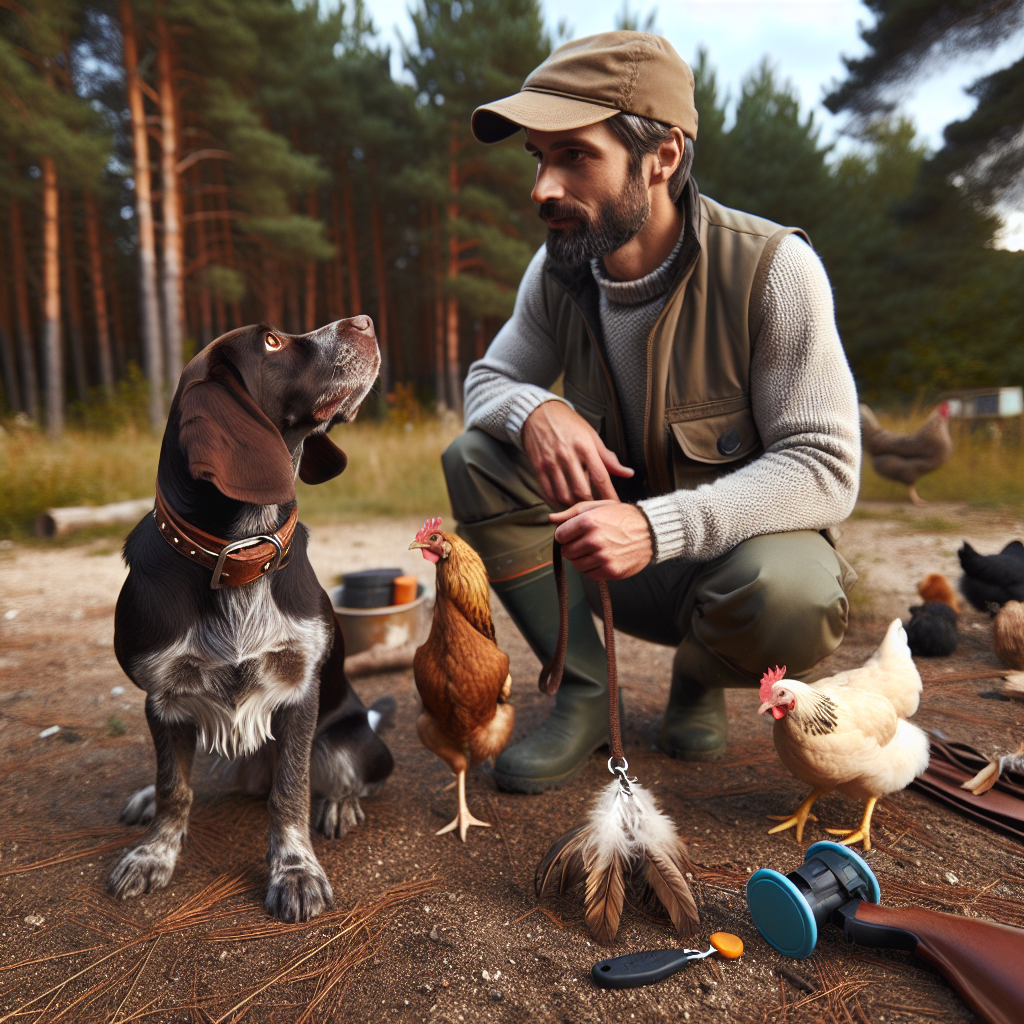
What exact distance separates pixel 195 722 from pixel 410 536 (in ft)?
16.4

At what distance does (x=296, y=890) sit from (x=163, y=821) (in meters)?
0.45

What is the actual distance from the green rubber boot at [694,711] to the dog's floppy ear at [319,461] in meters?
1.35

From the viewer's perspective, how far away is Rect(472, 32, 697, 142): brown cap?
215cm

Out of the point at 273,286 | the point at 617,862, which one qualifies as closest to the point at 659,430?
the point at 617,862

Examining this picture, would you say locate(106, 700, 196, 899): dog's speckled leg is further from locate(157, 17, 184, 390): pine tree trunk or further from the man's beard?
locate(157, 17, 184, 390): pine tree trunk

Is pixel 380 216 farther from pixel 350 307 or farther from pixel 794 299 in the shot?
pixel 794 299

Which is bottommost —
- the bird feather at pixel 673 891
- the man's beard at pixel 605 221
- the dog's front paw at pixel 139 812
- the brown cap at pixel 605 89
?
the dog's front paw at pixel 139 812

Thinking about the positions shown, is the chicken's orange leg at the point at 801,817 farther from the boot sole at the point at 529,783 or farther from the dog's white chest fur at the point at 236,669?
the dog's white chest fur at the point at 236,669

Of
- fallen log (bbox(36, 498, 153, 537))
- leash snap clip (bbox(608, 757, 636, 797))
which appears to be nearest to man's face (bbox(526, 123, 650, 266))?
leash snap clip (bbox(608, 757, 636, 797))

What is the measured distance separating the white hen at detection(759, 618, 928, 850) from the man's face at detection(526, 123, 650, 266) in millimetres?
1507

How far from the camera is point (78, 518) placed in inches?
275

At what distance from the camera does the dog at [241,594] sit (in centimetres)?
164

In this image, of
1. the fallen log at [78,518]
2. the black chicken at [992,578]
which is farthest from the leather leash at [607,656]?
the fallen log at [78,518]

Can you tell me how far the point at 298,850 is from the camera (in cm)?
188
